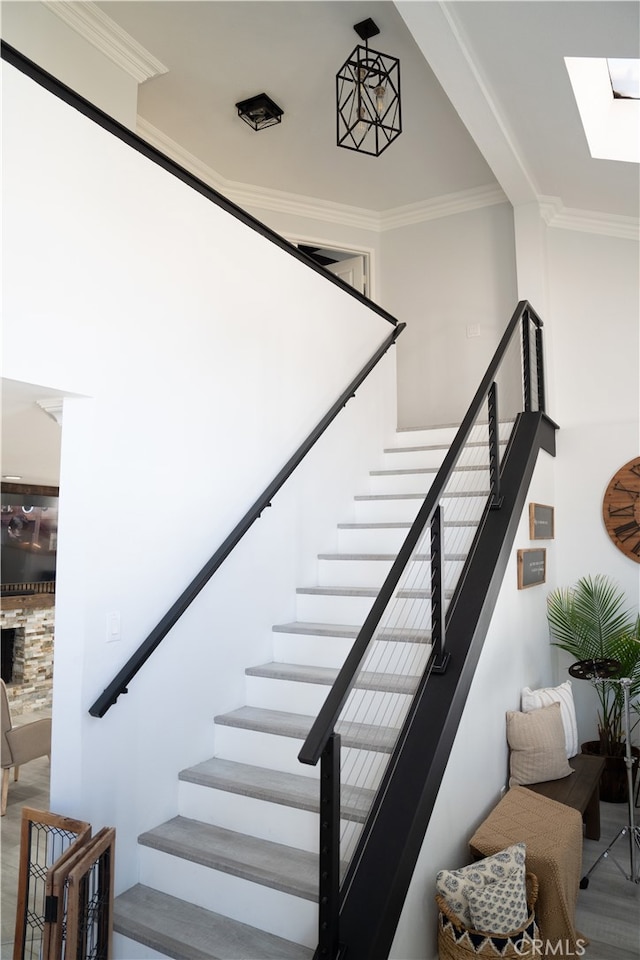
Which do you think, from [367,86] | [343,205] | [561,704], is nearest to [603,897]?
[561,704]

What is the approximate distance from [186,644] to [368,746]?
0.95m

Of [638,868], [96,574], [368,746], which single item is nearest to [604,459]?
[638,868]

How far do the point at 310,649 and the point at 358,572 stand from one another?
0.65 m

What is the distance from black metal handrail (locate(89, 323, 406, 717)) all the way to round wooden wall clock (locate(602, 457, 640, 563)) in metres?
2.06

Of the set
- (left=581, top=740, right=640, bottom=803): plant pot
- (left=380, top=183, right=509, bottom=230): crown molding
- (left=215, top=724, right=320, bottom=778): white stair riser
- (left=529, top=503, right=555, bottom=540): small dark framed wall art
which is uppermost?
(left=380, top=183, right=509, bottom=230): crown molding

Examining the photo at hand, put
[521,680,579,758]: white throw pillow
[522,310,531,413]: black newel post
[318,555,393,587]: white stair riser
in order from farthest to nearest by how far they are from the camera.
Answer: [522,310,531,413]: black newel post < [318,555,393,587]: white stair riser < [521,680,579,758]: white throw pillow

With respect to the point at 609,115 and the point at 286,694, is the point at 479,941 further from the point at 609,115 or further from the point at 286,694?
the point at 609,115

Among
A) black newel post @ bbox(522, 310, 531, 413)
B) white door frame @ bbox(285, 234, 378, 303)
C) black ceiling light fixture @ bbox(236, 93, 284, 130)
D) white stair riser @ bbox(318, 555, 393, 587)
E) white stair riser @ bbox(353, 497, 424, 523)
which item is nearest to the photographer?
white stair riser @ bbox(318, 555, 393, 587)

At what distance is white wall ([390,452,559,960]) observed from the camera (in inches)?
95.7

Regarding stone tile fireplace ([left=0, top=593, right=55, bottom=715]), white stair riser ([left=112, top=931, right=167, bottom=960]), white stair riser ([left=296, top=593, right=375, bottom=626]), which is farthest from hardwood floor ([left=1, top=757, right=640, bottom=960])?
stone tile fireplace ([left=0, top=593, right=55, bottom=715])

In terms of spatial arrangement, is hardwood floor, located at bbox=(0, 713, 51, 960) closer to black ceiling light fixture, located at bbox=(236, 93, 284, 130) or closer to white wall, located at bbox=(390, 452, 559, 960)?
white wall, located at bbox=(390, 452, 559, 960)

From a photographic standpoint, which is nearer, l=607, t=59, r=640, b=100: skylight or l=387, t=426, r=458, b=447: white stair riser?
l=607, t=59, r=640, b=100: skylight

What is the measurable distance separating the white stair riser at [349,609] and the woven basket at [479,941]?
4.22 ft

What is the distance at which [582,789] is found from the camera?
11.0 ft
